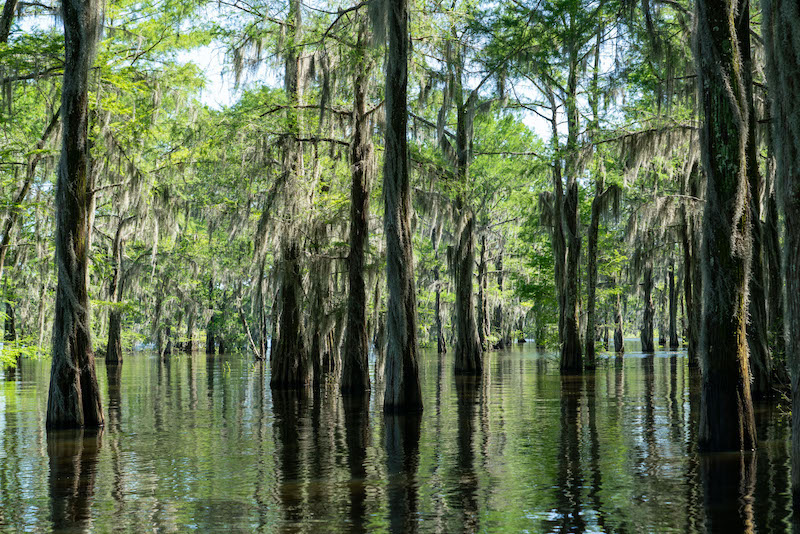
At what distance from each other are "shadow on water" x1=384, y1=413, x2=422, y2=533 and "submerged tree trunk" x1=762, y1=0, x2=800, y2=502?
324 cm

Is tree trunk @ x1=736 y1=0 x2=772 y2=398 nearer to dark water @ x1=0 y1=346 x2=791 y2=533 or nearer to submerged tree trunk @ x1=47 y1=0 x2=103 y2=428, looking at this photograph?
dark water @ x1=0 y1=346 x2=791 y2=533

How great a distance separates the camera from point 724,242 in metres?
9.12

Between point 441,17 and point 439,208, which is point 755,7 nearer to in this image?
point 441,17

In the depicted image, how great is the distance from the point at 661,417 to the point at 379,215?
1204cm

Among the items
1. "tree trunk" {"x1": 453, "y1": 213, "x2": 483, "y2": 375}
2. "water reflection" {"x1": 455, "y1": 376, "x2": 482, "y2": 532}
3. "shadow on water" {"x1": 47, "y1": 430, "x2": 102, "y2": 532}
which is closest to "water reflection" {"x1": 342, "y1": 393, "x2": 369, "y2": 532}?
"water reflection" {"x1": 455, "y1": 376, "x2": 482, "y2": 532}

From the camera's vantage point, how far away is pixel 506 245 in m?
47.6

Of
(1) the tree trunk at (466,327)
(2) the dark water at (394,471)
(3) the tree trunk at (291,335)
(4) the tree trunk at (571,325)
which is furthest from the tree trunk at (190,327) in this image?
(2) the dark water at (394,471)

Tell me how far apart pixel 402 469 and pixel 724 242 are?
14.8 feet

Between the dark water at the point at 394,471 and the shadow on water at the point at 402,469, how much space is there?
0.03m

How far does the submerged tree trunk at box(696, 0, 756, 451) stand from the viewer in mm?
9094

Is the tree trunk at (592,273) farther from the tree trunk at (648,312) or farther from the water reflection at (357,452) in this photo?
the tree trunk at (648,312)

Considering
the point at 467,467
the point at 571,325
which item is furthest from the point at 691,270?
the point at 467,467

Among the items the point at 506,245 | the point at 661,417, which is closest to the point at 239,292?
the point at 506,245

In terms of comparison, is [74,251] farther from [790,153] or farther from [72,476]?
[790,153]
